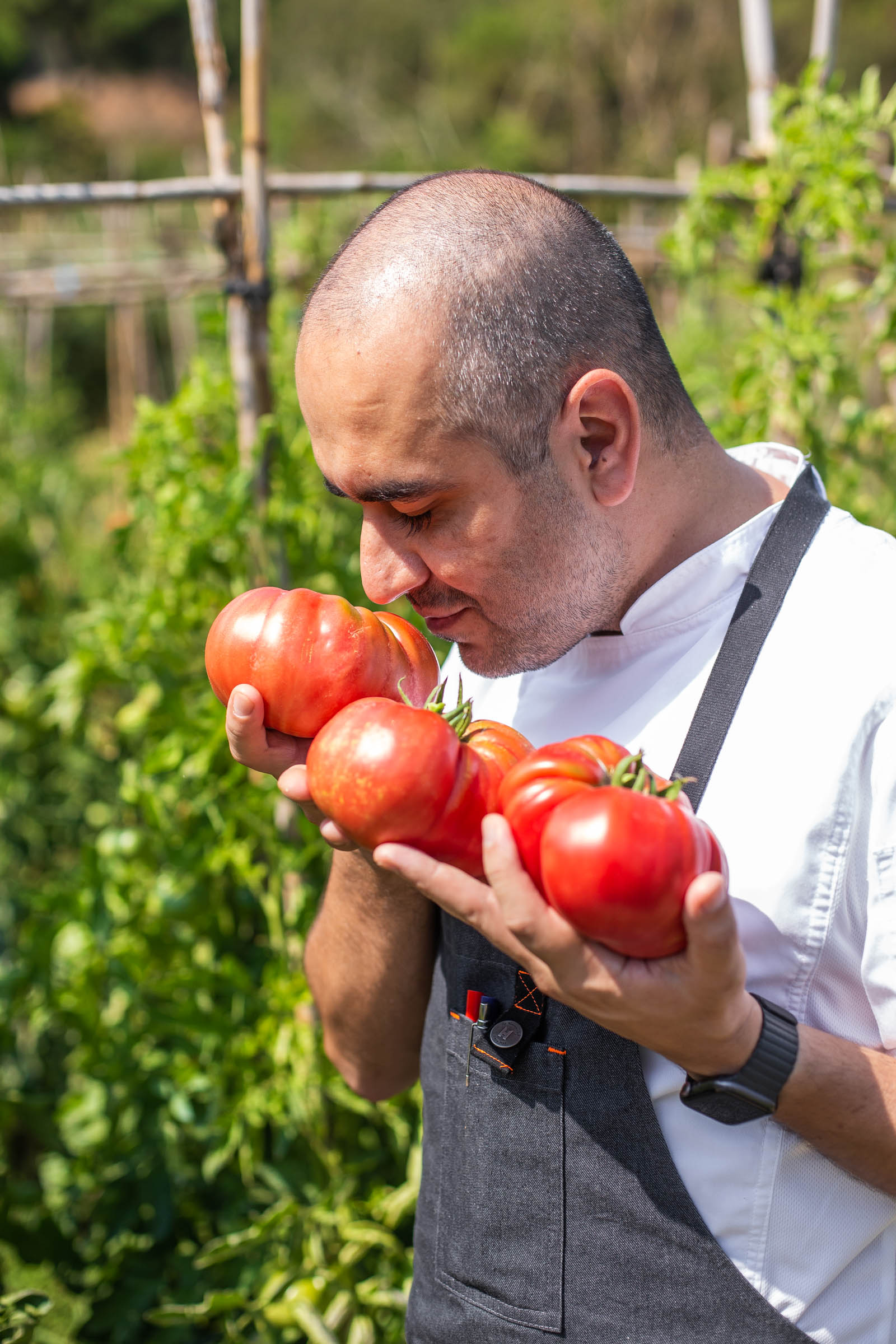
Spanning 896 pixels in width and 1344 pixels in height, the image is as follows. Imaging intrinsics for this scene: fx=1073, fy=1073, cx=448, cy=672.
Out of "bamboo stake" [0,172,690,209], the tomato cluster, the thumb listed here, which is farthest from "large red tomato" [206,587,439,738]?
"bamboo stake" [0,172,690,209]

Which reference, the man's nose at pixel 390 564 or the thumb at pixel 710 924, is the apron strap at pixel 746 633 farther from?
the man's nose at pixel 390 564

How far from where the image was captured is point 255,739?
1.35m

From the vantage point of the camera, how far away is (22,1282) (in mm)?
2955

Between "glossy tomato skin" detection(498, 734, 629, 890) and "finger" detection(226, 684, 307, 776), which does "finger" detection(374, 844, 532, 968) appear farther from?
"finger" detection(226, 684, 307, 776)

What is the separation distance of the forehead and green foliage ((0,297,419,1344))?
3.25 ft

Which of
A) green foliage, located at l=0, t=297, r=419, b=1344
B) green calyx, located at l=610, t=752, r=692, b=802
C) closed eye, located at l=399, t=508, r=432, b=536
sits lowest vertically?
green foliage, located at l=0, t=297, r=419, b=1344

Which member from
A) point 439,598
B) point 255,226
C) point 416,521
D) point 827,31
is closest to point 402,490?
point 416,521

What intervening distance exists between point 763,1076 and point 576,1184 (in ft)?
1.06

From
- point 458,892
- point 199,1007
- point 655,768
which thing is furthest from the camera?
point 199,1007

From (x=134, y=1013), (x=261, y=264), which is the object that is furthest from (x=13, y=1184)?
(x=261, y=264)

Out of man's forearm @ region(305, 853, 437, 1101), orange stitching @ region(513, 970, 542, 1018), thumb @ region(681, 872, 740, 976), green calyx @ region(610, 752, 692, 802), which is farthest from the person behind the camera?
man's forearm @ region(305, 853, 437, 1101)

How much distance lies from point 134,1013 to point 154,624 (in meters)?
0.91

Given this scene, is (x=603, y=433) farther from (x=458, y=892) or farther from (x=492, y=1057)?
(x=492, y=1057)

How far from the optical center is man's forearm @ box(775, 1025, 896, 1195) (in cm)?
109
